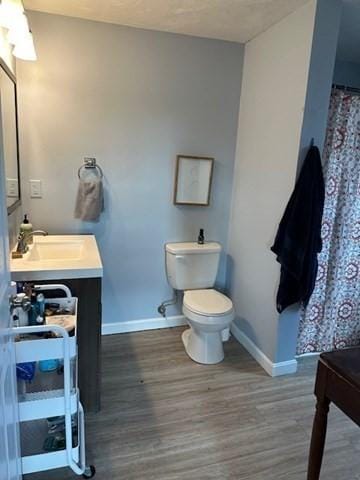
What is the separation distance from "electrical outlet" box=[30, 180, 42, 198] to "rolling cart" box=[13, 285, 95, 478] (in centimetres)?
104

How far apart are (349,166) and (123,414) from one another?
2.14 metres

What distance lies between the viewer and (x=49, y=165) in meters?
2.44

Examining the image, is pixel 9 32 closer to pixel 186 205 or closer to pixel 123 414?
pixel 186 205

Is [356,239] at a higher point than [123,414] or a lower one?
higher

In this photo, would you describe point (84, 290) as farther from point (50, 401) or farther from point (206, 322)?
point (206, 322)

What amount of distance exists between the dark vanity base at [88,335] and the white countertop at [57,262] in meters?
0.06

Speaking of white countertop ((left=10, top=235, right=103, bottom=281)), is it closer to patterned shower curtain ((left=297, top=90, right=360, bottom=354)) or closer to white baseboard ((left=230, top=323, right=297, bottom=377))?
white baseboard ((left=230, top=323, right=297, bottom=377))

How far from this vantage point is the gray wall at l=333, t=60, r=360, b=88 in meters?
2.96

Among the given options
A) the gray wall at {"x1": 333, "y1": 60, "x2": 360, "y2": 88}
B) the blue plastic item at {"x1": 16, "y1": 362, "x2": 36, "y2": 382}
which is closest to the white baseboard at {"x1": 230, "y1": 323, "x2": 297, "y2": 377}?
the blue plastic item at {"x1": 16, "y1": 362, "x2": 36, "y2": 382}

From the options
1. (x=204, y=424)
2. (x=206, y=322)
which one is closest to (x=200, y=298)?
(x=206, y=322)

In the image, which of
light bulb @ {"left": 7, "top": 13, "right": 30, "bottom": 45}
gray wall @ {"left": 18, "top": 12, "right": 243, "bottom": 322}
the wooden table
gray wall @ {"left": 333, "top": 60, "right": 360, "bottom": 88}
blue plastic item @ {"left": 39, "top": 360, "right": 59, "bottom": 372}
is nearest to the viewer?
the wooden table

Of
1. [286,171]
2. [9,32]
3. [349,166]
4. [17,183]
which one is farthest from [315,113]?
[17,183]

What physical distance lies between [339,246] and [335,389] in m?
1.48

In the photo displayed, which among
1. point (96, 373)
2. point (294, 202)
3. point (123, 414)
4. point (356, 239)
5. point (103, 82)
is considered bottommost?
point (123, 414)
